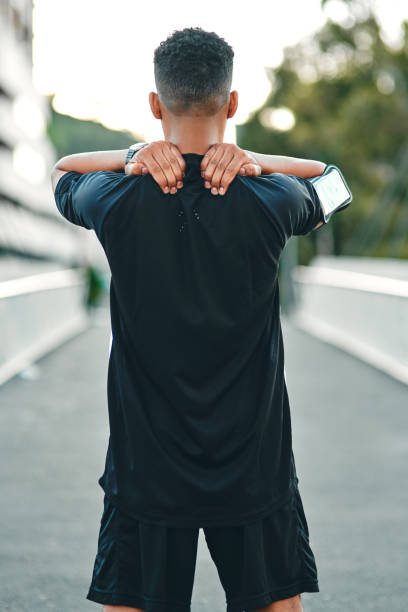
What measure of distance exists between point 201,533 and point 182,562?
268 centimetres

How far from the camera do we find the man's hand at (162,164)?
2.19 m

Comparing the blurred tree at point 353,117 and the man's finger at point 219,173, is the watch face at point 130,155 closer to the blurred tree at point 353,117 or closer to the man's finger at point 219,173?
the man's finger at point 219,173

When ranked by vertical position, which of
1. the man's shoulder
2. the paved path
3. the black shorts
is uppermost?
the man's shoulder

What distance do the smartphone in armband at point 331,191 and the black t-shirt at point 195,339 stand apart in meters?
0.12

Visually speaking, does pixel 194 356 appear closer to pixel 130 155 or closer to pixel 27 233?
pixel 130 155

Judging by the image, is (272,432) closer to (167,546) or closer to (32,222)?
(167,546)

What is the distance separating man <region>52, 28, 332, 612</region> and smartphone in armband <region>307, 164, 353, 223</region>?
0.11 m

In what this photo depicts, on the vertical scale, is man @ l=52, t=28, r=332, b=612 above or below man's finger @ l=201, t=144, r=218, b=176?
below

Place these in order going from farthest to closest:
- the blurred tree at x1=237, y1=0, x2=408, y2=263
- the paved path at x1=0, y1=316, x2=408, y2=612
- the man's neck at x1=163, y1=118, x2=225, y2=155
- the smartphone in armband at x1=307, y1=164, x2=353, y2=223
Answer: the blurred tree at x1=237, y1=0, x2=408, y2=263
the paved path at x1=0, y1=316, x2=408, y2=612
the smartphone in armband at x1=307, y1=164, x2=353, y2=223
the man's neck at x1=163, y1=118, x2=225, y2=155

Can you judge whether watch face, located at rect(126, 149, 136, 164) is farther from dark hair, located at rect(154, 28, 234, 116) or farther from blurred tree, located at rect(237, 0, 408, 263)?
blurred tree, located at rect(237, 0, 408, 263)

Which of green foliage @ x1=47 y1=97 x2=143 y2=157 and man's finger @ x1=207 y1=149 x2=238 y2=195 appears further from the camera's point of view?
green foliage @ x1=47 y1=97 x2=143 y2=157

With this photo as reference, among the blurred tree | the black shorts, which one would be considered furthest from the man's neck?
the blurred tree

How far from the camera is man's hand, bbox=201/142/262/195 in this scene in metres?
2.19

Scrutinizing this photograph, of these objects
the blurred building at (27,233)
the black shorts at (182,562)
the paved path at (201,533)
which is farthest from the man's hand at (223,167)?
the blurred building at (27,233)
